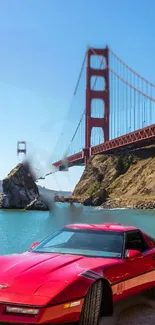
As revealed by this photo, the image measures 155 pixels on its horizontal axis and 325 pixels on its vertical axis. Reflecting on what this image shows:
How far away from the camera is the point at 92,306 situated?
4691mm

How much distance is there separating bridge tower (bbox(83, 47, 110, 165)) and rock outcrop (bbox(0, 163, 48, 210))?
30222 mm

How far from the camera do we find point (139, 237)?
6484mm

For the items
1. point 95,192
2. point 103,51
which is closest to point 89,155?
point 95,192

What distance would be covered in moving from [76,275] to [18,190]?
70.2m

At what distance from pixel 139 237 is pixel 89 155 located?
96.9 meters

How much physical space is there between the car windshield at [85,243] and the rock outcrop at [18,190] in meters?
65.7

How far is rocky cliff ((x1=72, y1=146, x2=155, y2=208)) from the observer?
291 ft

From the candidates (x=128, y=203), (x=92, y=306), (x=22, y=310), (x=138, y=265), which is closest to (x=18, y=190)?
(x=128, y=203)

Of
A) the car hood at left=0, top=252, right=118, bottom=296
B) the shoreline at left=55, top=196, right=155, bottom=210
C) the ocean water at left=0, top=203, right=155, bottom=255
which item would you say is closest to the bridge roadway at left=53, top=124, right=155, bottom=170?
the shoreline at left=55, top=196, right=155, bottom=210

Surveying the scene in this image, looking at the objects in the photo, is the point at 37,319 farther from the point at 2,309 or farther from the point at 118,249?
the point at 118,249

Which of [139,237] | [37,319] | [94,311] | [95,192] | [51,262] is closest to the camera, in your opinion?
[37,319]

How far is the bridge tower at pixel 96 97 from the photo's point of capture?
10419 cm

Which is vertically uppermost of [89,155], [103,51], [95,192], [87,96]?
[103,51]

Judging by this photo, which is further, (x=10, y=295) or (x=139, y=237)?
(x=139, y=237)
